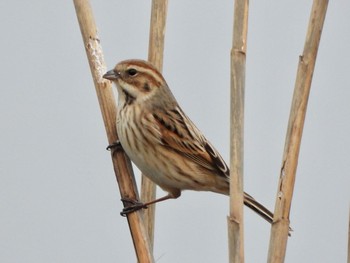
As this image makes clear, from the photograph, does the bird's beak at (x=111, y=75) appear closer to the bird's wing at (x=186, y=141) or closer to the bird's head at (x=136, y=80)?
the bird's head at (x=136, y=80)

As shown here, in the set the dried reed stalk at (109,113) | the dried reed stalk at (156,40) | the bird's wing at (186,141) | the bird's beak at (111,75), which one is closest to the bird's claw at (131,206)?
the dried reed stalk at (109,113)

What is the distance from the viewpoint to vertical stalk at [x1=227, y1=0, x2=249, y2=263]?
9.77 feet

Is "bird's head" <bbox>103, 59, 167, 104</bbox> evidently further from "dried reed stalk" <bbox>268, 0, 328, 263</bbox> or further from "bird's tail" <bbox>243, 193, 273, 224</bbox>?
"dried reed stalk" <bbox>268, 0, 328, 263</bbox>

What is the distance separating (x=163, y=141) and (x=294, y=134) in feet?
4.35

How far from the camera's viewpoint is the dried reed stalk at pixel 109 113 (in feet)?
10.7

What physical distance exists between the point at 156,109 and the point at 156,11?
0.79m

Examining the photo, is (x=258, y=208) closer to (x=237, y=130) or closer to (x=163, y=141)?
(x=163, y=141)

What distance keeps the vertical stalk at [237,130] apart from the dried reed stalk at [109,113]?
1.43ft

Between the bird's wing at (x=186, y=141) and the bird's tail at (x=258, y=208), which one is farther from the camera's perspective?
the bird's wing at (x=186, y=141)

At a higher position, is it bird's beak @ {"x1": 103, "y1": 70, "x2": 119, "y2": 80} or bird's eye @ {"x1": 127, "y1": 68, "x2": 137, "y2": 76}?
bird's eye @ {"x1": 127, "y1": 68, "x2": 137, "y2": 76}

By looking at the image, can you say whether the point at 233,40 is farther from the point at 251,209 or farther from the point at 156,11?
the point at 251,209

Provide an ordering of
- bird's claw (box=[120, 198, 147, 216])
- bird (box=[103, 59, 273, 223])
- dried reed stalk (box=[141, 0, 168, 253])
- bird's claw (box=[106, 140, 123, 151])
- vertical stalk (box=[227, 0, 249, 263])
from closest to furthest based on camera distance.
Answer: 1. vertical stalk (box=[227, 0, 249, 263])
2. bird's claw (box=[120, 198, 147, 216])
3. dried reed stalk (box=[141, 0, 168, 253])
4. bird's claw (box=[106, 140, 123, 151])
5. bird (box=[103, 59, 273, 223])

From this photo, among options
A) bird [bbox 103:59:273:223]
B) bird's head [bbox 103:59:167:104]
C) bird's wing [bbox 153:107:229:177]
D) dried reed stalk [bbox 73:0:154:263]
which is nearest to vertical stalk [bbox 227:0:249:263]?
dried reed stalk [bbox 73:0:154:263]

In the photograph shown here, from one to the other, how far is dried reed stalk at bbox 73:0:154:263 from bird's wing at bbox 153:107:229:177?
1.64 feet
